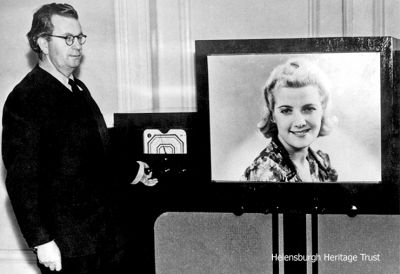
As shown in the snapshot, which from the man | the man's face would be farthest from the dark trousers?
the man's face

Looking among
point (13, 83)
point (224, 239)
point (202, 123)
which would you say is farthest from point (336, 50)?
point (13, 83)

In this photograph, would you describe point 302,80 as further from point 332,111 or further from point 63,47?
point 63,47

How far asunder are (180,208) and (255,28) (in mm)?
765

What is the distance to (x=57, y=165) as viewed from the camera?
165 centimetres

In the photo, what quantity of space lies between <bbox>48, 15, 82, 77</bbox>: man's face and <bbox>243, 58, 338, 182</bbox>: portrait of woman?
533mm

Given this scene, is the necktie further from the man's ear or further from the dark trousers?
the dark trousers

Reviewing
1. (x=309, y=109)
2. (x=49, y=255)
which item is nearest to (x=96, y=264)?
(x=49, y=255)

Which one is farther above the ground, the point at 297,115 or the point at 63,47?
the point at 63,47

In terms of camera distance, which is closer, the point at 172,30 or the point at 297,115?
the point at 297,115

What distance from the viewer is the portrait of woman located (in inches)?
65.9

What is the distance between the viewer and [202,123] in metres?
1.76

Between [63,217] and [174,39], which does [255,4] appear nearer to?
[174,39]

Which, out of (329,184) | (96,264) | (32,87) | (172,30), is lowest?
(96,264)

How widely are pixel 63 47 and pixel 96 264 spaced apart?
1.97 ft
